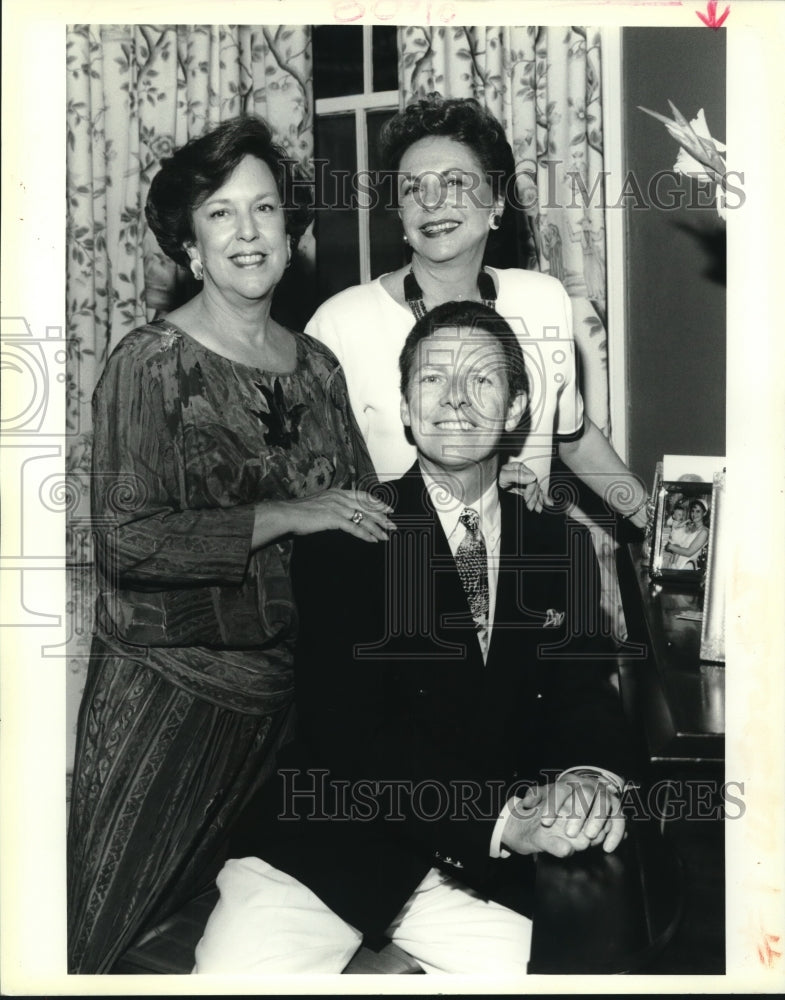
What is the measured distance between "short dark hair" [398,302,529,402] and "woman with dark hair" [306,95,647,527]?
0.7 inches

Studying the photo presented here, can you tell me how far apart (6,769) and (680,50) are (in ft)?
6.99

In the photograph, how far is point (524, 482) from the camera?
2145 mm

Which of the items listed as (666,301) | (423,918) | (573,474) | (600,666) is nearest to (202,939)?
(423,918)

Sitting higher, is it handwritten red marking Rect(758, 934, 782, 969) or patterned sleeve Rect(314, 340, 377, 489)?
patterned sleeve Rect(314, 340, 377, 489)

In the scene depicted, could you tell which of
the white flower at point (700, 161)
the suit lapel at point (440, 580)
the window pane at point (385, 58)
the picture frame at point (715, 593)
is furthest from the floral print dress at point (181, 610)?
the white flower at point (700, 161)

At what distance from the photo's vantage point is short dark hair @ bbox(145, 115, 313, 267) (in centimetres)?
210

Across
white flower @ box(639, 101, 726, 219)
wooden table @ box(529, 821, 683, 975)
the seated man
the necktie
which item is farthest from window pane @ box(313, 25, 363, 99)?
wooden table @ box(529, 821, 683, 975)

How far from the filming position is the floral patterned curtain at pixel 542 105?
7.05 ft

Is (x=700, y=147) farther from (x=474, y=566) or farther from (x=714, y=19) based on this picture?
(x=474, y=566)

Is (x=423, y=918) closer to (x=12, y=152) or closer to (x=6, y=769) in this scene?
(x=6, y=769)

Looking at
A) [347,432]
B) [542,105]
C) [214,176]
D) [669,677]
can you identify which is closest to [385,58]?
[542,105]

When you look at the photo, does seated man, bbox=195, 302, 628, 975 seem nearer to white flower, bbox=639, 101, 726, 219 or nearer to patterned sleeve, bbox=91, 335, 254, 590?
patterned sleeve, bbox=91, 335, 254, 590

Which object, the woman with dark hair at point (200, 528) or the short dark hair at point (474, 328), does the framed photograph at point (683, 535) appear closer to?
the short dark hair at point (474, 328)

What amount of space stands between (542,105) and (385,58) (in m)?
0.36
